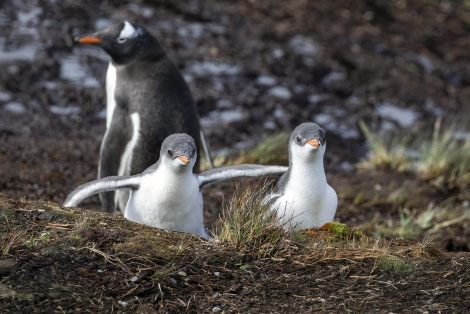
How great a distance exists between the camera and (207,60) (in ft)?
39.3

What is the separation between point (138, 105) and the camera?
736 cm

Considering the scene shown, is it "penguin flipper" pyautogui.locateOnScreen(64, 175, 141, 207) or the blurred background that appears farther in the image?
the blurred background

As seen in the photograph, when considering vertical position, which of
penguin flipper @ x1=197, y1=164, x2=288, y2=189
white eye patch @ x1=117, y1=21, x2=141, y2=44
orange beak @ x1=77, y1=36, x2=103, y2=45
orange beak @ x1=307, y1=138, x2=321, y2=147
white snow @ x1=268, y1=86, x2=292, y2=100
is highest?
white eye patch @ x1=117, y1=21, x2=141, y2=44

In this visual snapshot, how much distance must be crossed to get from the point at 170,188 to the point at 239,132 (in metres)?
5.11

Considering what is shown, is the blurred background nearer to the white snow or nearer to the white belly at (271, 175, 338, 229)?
the white snow

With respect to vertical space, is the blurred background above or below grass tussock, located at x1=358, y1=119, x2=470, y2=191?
above

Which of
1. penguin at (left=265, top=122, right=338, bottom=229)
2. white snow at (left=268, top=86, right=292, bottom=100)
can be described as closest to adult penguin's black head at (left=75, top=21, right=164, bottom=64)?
penguin at (left=265, top=122, right=338, bottom=229)

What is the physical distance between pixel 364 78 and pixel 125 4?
11.5 feet

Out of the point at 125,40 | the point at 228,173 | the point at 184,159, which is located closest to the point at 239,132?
the point at 125,40

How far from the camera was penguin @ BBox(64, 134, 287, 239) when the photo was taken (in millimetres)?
5426

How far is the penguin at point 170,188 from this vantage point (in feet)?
17.8

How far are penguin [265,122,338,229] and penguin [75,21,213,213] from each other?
1.86 m

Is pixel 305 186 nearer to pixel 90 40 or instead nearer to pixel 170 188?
pixel 170 188

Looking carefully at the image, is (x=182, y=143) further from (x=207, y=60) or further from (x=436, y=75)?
(x=436, y=75)
